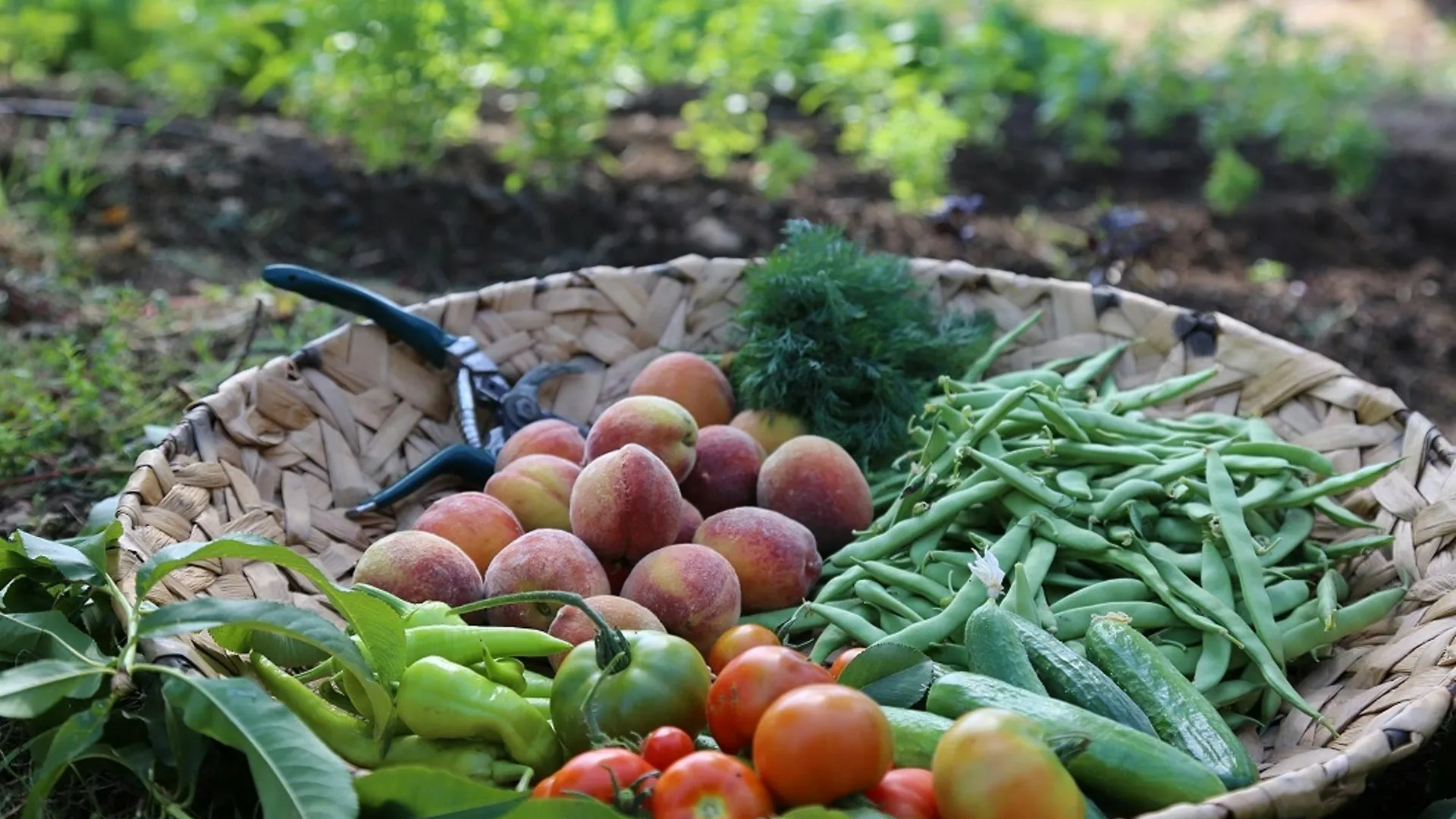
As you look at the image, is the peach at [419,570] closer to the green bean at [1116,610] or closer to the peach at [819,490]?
the peach at [819,490]

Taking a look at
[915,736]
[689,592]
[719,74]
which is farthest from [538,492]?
[719,74]

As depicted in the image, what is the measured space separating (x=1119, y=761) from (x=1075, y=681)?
0.22m

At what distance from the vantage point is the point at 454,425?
9.30 ft

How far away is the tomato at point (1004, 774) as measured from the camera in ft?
4.79

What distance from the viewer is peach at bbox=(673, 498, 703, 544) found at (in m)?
2.33

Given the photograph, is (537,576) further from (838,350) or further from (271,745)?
(838,350)

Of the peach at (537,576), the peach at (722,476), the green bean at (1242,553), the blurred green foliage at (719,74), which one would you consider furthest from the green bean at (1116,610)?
the blurred green foliage at (719,74)

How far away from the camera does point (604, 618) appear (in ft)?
6.43

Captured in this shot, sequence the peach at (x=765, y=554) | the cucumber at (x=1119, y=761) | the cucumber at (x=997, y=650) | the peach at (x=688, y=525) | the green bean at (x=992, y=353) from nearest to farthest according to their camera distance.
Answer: the cucumber at (x=1119, y=761), the cucumber at (x=997, y=650), the peach at (x=765, y=554), the peach at (x=688, y=525), the green bean at (x=992, y=353)

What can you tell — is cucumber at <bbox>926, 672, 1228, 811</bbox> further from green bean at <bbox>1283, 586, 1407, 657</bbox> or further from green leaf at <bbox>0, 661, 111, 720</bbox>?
green leaf at <bbox>0, 661, 111, 720</bbox>

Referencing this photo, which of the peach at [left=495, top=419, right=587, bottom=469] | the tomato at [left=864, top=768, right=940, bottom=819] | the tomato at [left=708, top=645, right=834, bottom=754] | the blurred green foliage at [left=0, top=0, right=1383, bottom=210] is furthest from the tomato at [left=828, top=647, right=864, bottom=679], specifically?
the blurred green foliage at [left=0, top=0, right=1383, bottom=210]

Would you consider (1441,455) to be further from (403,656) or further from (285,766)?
(285,766)

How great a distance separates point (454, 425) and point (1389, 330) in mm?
3089

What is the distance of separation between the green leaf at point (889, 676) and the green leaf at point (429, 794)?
0.53 m
